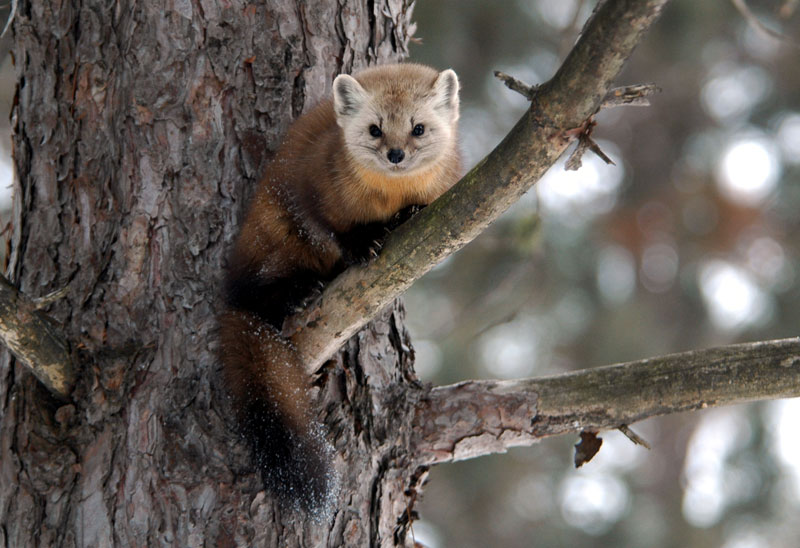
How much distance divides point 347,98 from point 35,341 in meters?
1.33

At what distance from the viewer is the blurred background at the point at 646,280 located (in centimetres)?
792

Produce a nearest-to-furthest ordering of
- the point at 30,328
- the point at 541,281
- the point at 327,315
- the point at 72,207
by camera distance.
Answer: the point at 30,328 < the point at 327,315 < the point at 72,207 < the point at 541,281

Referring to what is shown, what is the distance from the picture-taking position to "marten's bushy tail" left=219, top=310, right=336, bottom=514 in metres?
2.53

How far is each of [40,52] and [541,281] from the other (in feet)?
17.7

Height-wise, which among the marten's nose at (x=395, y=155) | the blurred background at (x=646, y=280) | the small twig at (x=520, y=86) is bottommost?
the blurred background at (x=646, y=280)

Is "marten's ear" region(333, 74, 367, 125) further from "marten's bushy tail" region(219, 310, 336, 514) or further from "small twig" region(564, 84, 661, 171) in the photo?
"small twig" region(564, 84, 661, 171)

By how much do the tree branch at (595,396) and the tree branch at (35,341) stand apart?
114 centimetres

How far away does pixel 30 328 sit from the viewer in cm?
243

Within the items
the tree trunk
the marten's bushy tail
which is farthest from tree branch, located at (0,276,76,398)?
the marten's bushy tail

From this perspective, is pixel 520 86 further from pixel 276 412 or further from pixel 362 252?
pixel 276 412

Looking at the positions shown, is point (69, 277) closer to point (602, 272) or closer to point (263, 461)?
point (263, 461)

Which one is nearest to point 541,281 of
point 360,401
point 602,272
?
point 602,272

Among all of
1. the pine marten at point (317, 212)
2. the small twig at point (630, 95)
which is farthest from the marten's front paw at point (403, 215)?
the small twig at point (630, 95)

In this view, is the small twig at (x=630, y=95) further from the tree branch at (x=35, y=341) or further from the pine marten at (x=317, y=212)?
the tree branch at (x=35, y=341)
